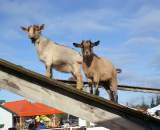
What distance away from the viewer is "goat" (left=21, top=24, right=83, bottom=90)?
7.76 metres

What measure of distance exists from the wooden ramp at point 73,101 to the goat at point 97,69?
180 inches

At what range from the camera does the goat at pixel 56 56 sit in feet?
25.5

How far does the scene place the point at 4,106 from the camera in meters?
60.4

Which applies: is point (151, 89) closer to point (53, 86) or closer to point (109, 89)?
point (109, 89)

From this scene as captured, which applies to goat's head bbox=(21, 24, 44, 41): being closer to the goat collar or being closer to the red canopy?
the goat collar

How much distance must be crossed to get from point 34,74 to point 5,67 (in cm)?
30

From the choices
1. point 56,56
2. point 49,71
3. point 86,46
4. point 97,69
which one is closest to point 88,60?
point 97,69

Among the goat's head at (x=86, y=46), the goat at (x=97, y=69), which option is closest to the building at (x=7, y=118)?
the goat at (x=97, y=69)

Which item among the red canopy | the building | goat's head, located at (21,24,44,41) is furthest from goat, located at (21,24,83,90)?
the building

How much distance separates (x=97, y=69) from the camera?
9297mm

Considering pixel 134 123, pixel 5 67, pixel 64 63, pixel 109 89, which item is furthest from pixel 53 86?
pixel 109 89

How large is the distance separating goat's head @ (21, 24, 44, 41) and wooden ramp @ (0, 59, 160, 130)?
12.5 ft

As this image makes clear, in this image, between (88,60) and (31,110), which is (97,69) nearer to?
(88,60)

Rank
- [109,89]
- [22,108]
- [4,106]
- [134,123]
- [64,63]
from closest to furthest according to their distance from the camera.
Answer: [134,123], [64,63], [109,89], [22,108], [4,106]
